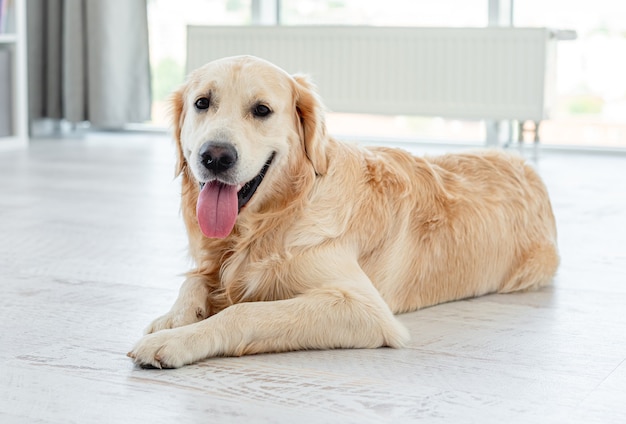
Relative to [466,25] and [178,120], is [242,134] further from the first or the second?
[466,25]

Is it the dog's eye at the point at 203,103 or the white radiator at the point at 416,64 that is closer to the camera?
the dog's eye at the point at 203,103

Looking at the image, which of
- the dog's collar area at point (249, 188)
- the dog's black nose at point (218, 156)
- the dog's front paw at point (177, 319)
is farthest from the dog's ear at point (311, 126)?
the dog's front paw at point (177, 319)

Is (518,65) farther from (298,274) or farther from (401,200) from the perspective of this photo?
(298,274)

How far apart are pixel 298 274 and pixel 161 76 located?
4.92 meters

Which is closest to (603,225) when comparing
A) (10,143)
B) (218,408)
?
(218,408)

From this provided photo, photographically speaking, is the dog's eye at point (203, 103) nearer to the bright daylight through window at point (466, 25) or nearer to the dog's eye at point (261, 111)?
the dog's eye at point (261, 111)

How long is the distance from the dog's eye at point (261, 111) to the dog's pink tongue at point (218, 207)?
16 centimetres

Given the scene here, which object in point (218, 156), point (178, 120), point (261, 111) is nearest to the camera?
point (218, 156)

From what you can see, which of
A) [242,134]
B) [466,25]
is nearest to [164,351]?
[242,134]

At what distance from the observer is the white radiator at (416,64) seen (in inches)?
211

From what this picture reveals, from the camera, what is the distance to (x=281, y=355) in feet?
5.81

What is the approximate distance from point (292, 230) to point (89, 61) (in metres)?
4.48

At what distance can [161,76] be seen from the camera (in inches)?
258

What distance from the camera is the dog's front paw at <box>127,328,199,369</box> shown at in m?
1.65
